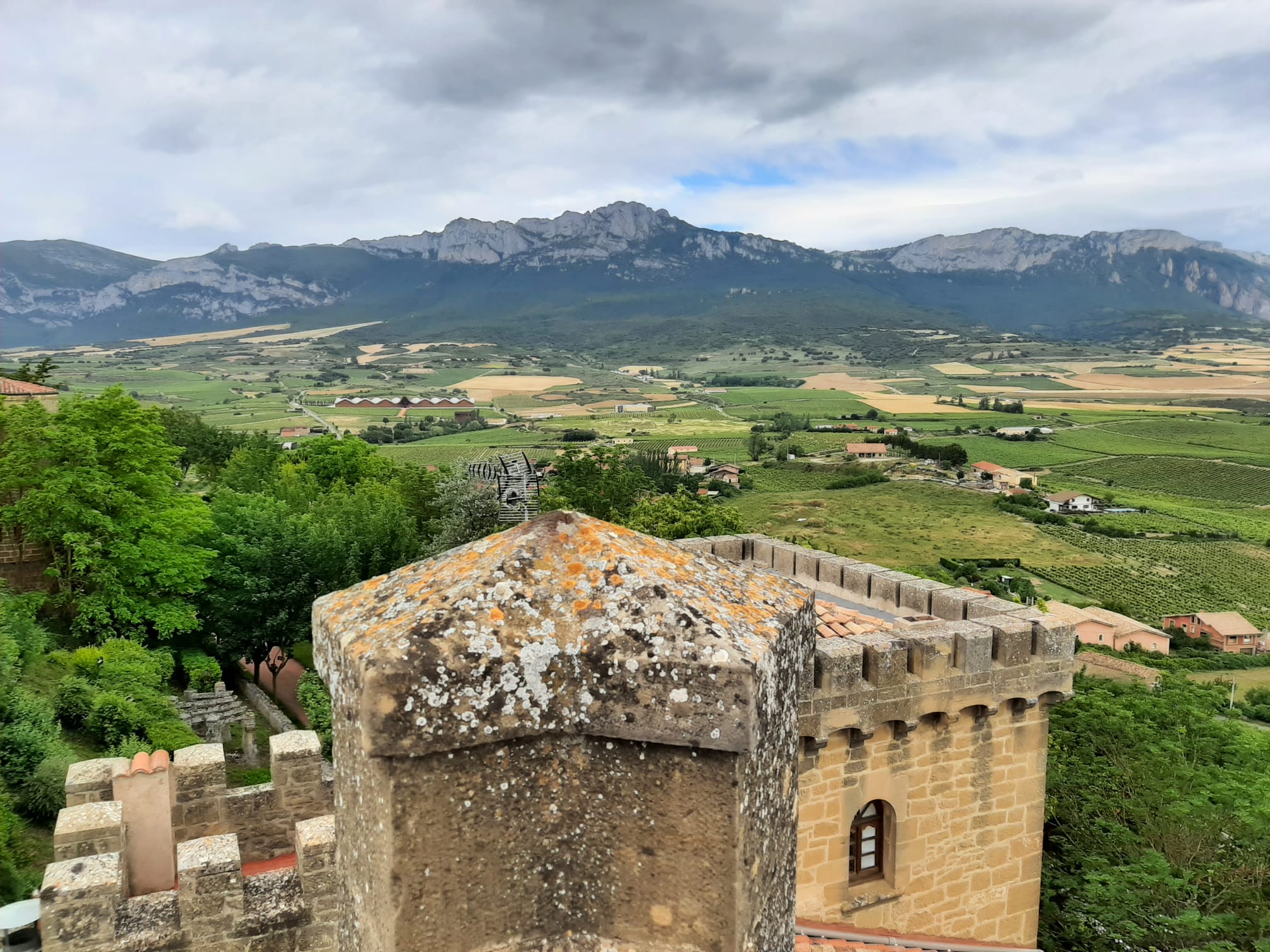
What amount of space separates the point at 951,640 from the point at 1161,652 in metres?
53.9

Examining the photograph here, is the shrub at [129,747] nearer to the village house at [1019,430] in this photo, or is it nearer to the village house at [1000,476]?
the village house at [1000,476]

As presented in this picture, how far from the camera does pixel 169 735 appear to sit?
49.5 feet

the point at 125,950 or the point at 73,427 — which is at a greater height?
the point at 73,427

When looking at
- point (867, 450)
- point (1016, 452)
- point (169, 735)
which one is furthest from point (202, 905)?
point (1016, 452)

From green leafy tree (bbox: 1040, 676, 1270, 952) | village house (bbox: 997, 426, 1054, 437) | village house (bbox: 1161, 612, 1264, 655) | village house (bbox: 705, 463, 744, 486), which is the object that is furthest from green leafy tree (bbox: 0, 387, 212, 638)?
village house (bbox: 997, 426, 1054, 437)

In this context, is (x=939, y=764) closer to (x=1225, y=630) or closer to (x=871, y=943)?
(x=871, y=943)

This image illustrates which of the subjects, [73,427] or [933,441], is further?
[933,441]

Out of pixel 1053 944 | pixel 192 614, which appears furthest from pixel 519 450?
pixel 1053 944

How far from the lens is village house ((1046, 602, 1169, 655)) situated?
5112cm

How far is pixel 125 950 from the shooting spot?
5805 mm

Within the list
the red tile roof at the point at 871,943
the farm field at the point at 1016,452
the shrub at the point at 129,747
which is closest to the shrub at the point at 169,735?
the shrub at the point at 129,747

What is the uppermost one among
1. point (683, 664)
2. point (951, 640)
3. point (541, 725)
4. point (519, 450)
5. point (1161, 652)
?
point (683, 664)

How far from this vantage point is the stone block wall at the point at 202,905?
5.66 metres

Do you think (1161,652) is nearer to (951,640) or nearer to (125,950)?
(951,640)
